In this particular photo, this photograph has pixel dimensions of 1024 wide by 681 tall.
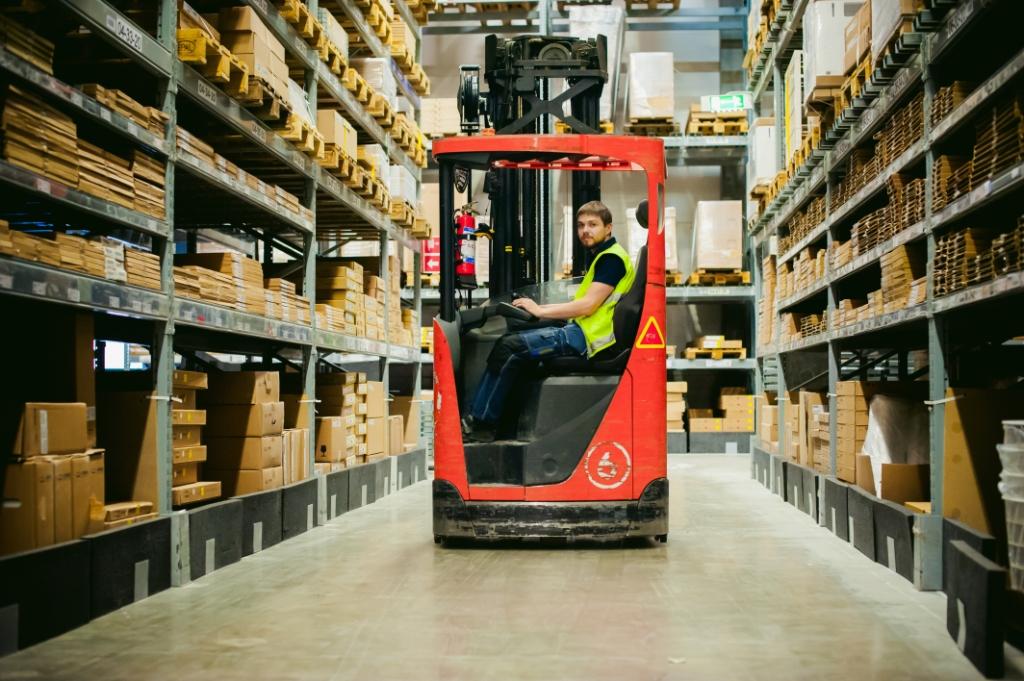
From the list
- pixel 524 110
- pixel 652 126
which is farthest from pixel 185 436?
pixel 652 126

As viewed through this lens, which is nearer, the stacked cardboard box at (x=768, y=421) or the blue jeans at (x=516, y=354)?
the blue jeans at (x=516, y=354)

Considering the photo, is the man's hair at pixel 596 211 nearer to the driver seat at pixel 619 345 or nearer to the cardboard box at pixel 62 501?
the driver seat at pixel 619 345

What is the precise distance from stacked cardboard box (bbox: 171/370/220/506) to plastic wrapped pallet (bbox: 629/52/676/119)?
1248 cm

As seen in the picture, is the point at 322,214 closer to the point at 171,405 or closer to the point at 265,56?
the point at 265,56

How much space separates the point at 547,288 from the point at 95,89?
3.37 metres

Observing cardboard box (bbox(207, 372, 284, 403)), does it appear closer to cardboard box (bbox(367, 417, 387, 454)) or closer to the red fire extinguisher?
the red fire extinguisher

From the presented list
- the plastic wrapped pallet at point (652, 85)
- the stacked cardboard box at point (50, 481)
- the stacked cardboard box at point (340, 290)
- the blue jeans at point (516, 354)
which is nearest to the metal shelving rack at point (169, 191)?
the stacked cardboard box at point (340, 290)

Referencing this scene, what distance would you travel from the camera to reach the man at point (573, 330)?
22.4 ft

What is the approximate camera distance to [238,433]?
23.6 feet

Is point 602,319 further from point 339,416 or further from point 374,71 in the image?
point 374,71

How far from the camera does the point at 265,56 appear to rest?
7145 mm

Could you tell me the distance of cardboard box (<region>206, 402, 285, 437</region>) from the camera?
23.5 feet

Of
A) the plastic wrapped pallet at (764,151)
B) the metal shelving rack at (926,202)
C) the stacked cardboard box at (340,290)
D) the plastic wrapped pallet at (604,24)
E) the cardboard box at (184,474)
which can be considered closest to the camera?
the metal shelving rack at (926,202)

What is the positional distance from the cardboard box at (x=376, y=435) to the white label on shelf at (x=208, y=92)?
15.0ft
